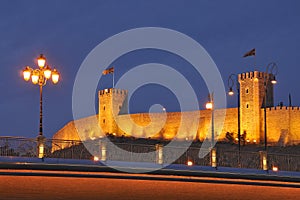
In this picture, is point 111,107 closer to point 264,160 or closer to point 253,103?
point 253,103

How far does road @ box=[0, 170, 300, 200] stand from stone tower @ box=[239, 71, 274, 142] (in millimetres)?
43868

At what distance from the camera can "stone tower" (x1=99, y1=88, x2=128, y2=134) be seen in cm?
8488

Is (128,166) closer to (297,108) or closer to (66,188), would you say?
(66,188)

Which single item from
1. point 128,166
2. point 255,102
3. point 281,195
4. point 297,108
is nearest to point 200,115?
point 255,102

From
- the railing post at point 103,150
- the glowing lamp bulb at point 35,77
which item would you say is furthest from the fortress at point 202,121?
the glowing lamp bulb at point 35,77

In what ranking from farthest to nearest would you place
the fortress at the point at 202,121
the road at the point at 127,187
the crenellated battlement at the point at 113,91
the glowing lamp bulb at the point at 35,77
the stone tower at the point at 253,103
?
the crenellated battlement at the point at 113,91 < the stone tower at the point at 253,103 < the fortress at the point at 202,121 < the glowing lamp bulb at the point at 35,77 < the road at the point at 127,187

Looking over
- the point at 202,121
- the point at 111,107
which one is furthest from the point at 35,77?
the point at 111,107

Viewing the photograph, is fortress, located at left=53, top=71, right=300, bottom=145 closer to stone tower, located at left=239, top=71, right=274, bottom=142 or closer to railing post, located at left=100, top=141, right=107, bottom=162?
stone tower, located at left=239, top=71, right=274, bottom=142

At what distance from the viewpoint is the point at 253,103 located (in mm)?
70875

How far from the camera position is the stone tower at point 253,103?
6938cm

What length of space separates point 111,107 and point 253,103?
2383 cm

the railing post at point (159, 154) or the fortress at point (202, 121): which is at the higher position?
the fortress at point (202, 121)

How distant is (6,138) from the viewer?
2025cm

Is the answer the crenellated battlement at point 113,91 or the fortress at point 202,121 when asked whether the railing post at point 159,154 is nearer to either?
the fortress at point 202,121
